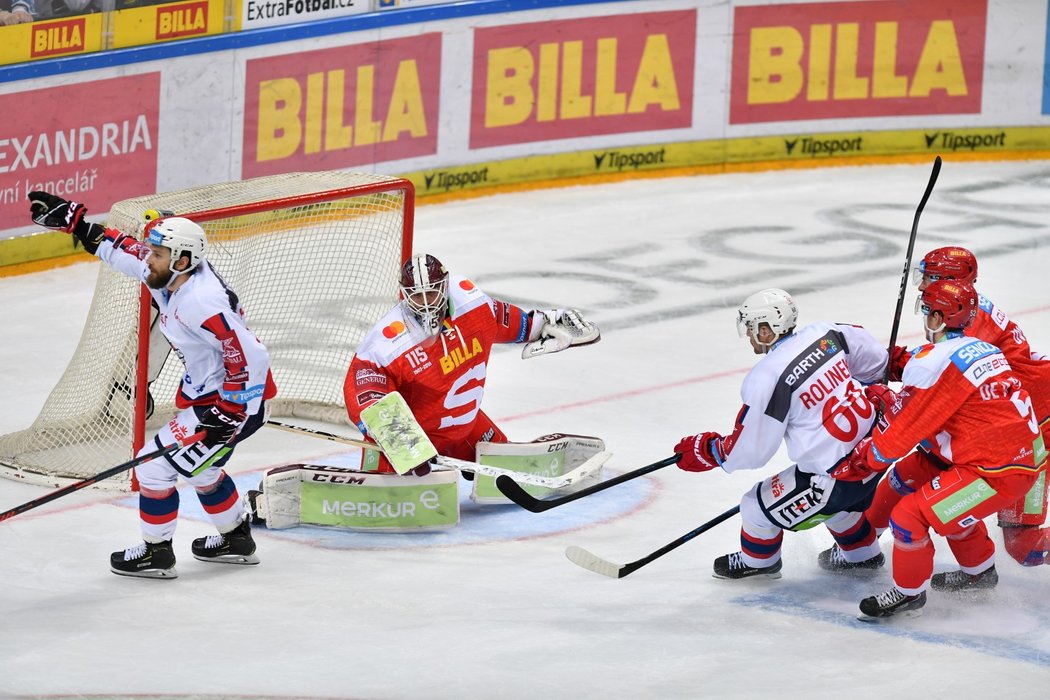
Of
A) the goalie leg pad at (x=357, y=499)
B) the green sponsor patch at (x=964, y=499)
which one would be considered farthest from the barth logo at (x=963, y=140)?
the green sponsor patch at (x=964, y=499)

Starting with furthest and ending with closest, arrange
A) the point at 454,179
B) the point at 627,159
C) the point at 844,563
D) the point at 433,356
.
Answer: the point at 627,159
the point at 454,179
the point at 433,356
the point at 844,563

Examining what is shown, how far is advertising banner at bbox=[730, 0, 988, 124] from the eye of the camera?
11.8m

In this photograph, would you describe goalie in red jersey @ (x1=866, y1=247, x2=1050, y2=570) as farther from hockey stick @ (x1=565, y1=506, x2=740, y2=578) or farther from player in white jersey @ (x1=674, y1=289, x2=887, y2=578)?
hockey stick @ (x1=565, y1=506, x2=740, y2=578)

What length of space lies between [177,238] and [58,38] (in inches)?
163

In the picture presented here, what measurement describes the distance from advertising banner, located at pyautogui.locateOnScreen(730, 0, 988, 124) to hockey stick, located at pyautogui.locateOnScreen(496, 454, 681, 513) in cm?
648

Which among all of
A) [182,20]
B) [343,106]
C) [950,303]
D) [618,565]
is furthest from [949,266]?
[343,106]

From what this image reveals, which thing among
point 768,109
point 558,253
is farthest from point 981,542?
point 768,109

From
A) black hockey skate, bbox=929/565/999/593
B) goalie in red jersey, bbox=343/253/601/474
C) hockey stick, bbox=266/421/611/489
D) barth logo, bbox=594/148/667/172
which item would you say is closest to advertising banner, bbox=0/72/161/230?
barth logo, bbox=594/148/667/172

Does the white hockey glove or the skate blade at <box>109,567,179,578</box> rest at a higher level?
the white hockey glove

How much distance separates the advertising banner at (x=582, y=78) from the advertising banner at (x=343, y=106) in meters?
0.41

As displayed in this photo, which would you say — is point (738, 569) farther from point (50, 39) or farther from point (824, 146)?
point (824, 146)

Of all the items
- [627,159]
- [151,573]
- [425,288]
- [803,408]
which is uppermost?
[627,159]

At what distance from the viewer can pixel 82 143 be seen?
9312 mm

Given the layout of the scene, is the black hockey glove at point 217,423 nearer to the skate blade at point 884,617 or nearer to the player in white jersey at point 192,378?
the player in white jersey at point 192,378
